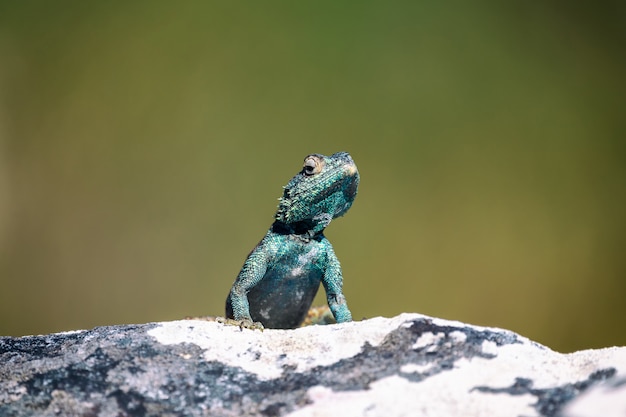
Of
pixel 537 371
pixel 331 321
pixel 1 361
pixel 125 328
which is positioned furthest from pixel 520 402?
pixel 331 321

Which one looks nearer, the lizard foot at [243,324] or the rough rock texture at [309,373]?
the rough rock texture at [309,373]

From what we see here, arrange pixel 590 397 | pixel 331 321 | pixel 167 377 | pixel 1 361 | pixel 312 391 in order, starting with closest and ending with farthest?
pixel 590 397 → pixel 312 391 → pixel 167 377 → pixel 1 361 → pixel 331 321

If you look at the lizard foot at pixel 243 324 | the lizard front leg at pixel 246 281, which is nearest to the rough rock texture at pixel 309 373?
the lizard foot at pixel 243 324

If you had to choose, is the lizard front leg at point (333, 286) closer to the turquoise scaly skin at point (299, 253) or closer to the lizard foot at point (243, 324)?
the turquoise scaly skin at point (299, 253)

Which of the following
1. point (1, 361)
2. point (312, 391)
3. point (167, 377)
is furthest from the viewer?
point (1, 361)

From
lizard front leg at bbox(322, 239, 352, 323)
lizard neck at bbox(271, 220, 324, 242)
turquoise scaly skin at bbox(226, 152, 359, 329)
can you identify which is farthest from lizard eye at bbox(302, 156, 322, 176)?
lizard front leg at bbox(322, 239, 352, 323)

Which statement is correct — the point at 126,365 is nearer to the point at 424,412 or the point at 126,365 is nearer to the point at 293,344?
the point at 293,344
